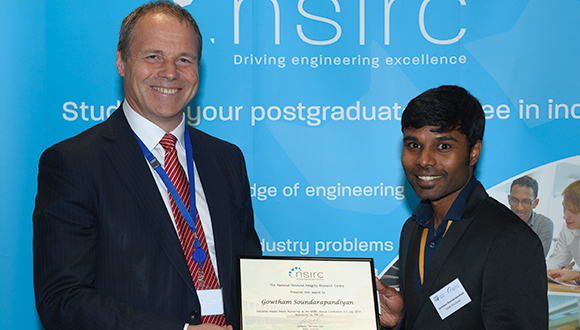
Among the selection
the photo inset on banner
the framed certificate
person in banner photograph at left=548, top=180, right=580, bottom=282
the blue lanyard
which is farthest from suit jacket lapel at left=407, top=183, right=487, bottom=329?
person in banner photograph at left=548, top=180, right=580, bottom=282

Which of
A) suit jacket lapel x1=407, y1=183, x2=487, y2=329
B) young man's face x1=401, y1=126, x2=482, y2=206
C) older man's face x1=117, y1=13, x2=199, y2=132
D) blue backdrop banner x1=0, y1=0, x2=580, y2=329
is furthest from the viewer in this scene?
blue backdrop banner x1=0, y1=0, x2=580, y2=329

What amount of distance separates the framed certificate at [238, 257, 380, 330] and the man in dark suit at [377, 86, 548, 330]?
21 centimetres

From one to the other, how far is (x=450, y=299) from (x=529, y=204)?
2.13 m

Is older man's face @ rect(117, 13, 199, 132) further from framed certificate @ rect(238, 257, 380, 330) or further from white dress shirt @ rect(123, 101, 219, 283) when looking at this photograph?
framed certificate @ rect(238, 257, 380, 330)

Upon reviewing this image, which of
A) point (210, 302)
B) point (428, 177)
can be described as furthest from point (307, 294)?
point (428, 177)

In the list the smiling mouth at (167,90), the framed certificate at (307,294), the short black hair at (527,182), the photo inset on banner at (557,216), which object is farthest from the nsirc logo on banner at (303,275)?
the short black hair at (527,182)

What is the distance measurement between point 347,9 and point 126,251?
253 cm

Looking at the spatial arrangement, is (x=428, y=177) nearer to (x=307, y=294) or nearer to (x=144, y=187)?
(x=307, y=294)

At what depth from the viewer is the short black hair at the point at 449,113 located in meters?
2.02

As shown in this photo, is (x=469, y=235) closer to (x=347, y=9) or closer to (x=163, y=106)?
(x=163, y=106)

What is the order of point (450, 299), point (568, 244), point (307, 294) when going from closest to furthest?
point (450, 299), point (307, 294), point (568, 244)

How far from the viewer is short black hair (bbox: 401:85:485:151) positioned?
2.02 meters

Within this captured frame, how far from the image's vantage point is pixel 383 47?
360 centimetres

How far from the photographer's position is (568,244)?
359 cm
